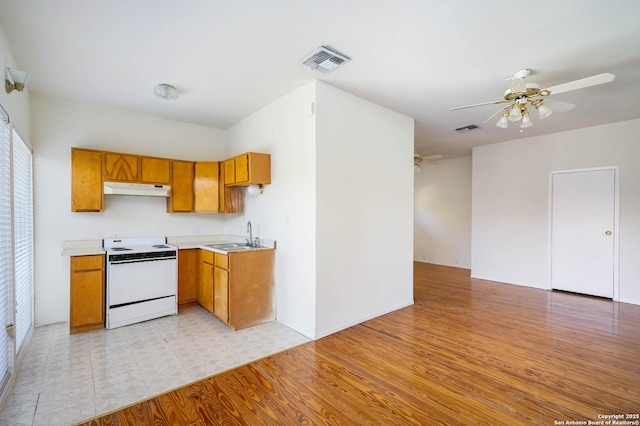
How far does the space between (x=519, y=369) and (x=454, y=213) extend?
5352 mm

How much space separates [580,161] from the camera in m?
5.02

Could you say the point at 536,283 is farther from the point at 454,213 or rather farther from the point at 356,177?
the point at 356,177

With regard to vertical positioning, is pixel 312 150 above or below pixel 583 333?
above

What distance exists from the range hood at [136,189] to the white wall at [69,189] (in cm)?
38

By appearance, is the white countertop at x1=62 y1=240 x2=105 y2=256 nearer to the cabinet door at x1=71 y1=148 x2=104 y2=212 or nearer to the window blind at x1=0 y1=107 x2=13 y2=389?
the cabinet door at x1=71 y1=148 x2=104 y2=212

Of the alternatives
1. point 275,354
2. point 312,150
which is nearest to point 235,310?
point 275,354

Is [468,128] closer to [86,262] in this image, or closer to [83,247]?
[86,262]

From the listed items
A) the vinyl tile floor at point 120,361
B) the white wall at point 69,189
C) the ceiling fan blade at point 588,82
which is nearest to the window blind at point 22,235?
the white wall at point 69,189

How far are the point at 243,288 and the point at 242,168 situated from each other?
5.10 feet

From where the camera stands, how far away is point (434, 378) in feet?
8.00

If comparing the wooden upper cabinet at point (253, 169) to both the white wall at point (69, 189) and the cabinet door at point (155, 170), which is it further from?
the white wall at point (69, 189)

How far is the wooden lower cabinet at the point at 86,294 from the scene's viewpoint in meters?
3.29

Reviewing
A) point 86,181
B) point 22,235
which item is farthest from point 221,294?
point 86,181

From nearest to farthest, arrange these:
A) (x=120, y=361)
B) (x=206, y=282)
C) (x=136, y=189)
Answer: (x=120, y=361)
(x=136, y=189)
(x=206, y=282)
